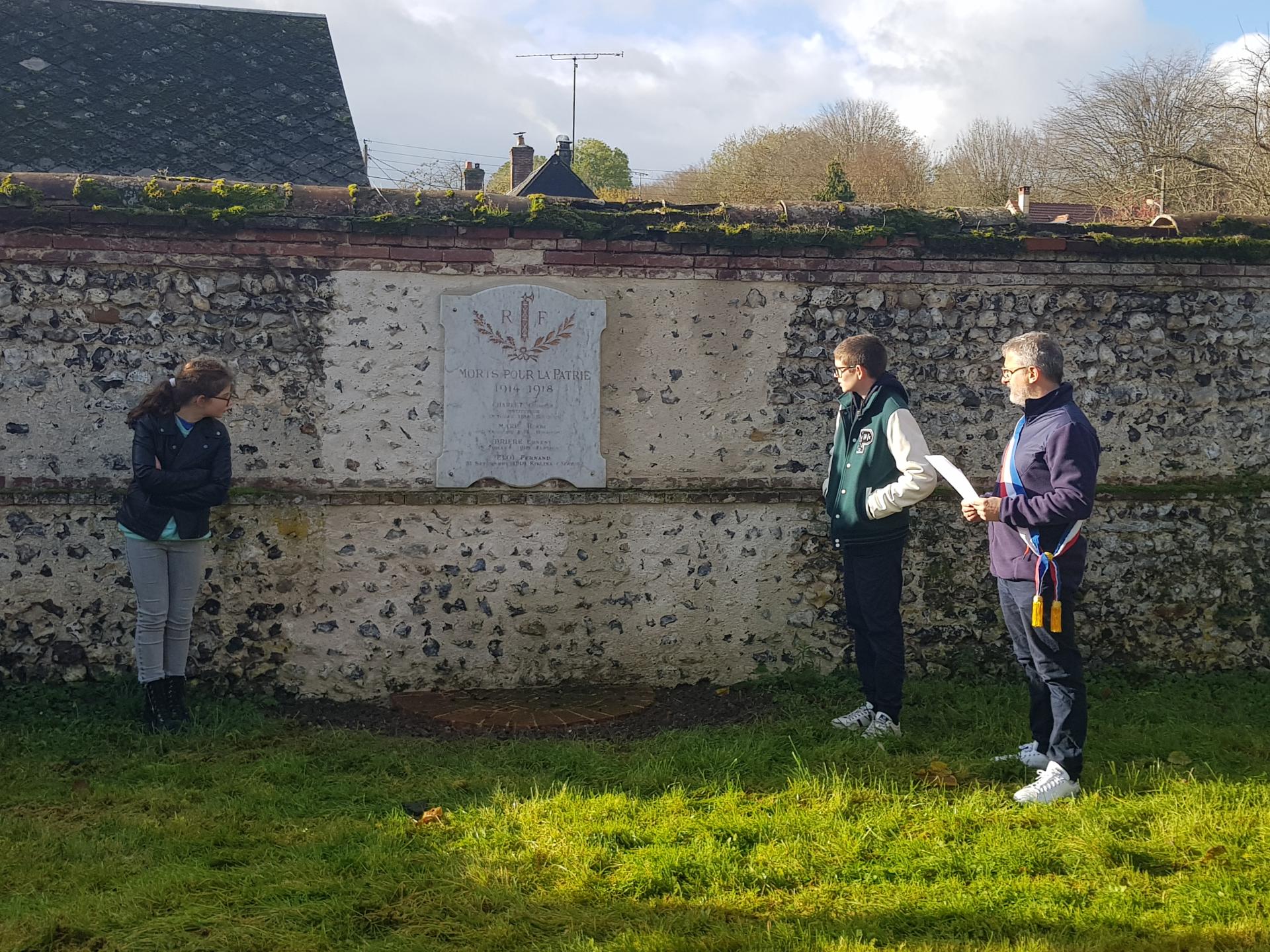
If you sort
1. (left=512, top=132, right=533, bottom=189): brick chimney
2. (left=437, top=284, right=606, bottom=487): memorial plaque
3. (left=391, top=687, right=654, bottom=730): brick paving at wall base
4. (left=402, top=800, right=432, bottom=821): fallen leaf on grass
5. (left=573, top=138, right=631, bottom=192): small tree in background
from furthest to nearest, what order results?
(left=573, top=138, right=631, bottom=192): small tree in background, (left=512, top=132, right=533, bottom=189): brick chimney, (left=437, top=284, right=606, bottom=487): memorial plaque, (left=391, top=687, right=654, bottom=730): brick paving at wall base, (left=402, top=800, right=432, bottom=821): fallen leaf on grass

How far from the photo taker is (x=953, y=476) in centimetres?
462

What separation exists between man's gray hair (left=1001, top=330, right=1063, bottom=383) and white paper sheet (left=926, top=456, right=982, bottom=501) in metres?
0.55

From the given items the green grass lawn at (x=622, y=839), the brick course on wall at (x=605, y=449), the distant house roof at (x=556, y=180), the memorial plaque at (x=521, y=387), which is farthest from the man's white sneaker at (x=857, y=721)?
the distant house roof at (x=556, y=180)

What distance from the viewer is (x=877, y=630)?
5.14 metres

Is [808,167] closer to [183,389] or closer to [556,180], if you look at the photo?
[556,180]

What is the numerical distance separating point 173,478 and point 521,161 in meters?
21.5

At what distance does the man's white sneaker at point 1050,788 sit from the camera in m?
4.22

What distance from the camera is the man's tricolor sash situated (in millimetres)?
4195

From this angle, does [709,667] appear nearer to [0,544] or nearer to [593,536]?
[593,536]

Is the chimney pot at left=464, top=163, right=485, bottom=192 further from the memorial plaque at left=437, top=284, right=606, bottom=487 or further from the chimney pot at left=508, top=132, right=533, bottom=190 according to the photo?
the memorial plaque at left=437, top=284, right=606, bottom=487

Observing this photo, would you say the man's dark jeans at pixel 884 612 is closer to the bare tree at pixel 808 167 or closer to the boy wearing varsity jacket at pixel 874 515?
the boy wearing varsity jacket at pixel 874 515

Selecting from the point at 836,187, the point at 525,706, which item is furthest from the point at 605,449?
the point at 836,187

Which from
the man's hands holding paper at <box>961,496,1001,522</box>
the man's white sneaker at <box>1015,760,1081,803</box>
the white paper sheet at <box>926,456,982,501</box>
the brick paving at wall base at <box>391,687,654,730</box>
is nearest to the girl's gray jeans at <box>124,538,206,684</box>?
the brick paving at wall base at <box>391,687,654,730</box>

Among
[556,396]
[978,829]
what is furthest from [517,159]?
[978,829]
